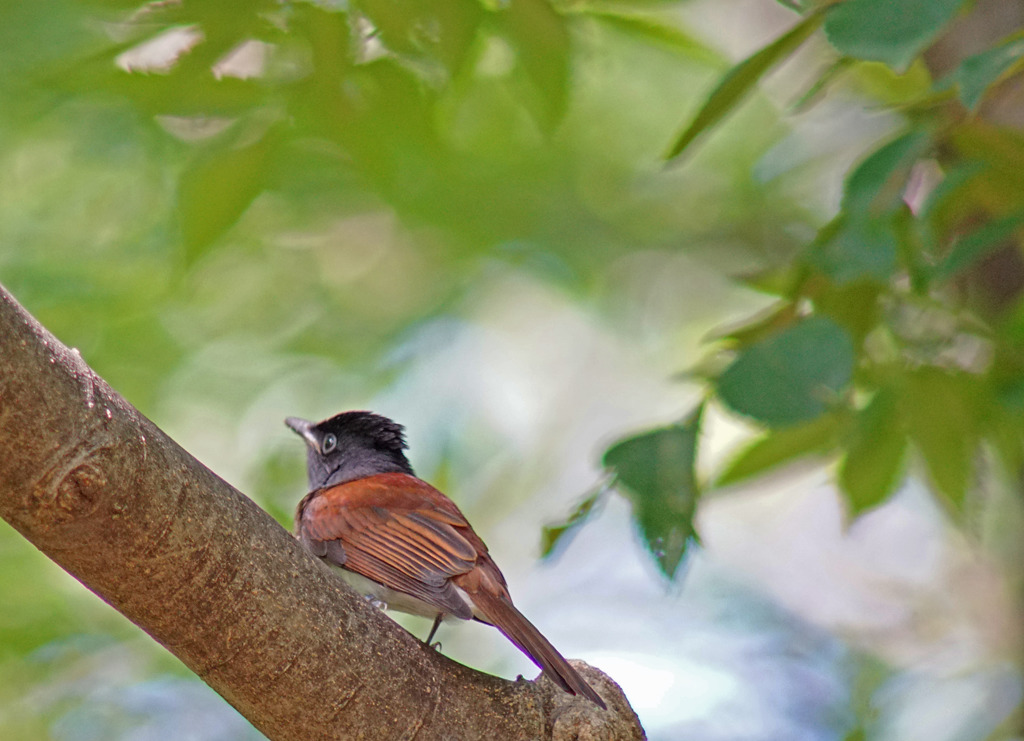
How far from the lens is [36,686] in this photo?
17.1ft

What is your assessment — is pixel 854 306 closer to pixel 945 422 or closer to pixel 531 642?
pixel 945 422

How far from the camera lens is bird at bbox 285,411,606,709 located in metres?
3.19

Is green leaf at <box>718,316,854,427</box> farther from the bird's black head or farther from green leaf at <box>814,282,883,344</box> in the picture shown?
the bird's black head

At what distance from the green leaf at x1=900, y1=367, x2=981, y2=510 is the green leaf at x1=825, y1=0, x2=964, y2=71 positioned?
133cm

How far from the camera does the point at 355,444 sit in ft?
16.1

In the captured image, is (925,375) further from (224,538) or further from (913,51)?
(224,538)

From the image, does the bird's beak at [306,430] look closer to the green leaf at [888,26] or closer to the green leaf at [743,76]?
the green leaf at [743,76]

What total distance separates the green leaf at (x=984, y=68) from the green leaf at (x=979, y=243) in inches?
26.5

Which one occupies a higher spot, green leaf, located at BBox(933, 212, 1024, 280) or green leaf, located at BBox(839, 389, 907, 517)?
green leaf, located at BBox(933, 212, 1024, 280)

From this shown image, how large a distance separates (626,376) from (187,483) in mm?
6551

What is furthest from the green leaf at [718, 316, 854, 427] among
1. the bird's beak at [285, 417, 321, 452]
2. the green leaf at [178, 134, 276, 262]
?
the bird's beak at [285, 417, 321, 452]

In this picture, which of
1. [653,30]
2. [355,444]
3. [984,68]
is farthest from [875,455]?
[355,444]

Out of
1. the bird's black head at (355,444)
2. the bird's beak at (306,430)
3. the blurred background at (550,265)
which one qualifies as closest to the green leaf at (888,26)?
the blurred background at (550,265)

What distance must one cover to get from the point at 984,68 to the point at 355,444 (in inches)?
134
